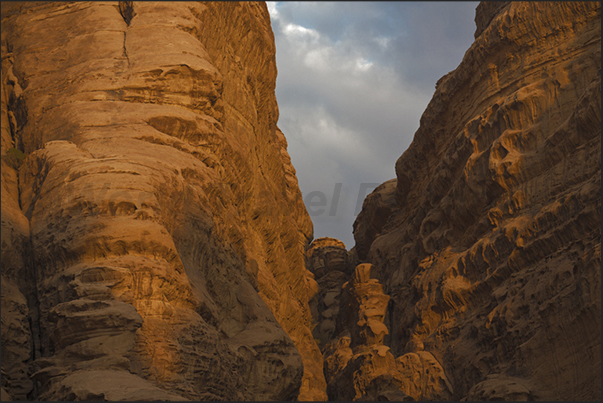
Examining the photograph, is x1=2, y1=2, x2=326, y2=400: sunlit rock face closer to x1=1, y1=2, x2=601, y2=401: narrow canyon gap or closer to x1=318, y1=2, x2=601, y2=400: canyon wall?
x1=1, y1=2, x2=601, y2=401: narrow canyon gap

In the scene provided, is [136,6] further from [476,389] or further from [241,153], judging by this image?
[476,389]

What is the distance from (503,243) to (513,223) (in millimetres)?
882

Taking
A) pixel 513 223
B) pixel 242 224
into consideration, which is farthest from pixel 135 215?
pixel 513 223

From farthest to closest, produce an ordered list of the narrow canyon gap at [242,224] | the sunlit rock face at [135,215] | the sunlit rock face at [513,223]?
the sunlit rock face at [513,223] → the narrow canyon gap at [242,224] → the sunlit rock face at [135,215]

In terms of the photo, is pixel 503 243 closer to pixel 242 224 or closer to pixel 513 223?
pixel 513 223

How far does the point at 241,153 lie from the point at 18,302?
1304 cm

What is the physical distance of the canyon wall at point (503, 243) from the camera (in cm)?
2195

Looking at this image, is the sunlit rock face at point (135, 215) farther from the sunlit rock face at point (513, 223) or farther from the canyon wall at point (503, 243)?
the sunlit rock face at point (513, 223)

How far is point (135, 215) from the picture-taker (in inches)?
689

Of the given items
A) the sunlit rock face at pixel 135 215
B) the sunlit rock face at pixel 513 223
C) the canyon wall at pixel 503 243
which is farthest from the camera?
the canyon wall at pixel 503 243

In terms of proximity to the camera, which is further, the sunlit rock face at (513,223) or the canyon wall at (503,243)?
the canyon wall at (503,243)

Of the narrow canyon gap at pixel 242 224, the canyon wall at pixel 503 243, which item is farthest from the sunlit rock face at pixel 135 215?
the canyon wall at pixel 503 243

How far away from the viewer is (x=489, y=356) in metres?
25.0

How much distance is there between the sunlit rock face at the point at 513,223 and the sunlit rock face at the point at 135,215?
7.18m
